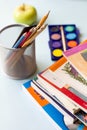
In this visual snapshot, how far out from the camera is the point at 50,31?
899 millimetres

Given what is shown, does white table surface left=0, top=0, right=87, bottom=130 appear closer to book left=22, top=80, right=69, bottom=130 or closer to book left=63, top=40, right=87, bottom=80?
book left=22, top=80, right=69, bottom=130

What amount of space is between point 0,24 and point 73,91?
42cm

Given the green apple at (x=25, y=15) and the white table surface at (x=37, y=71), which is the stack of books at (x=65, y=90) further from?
the green apple at (x=25, y=15)

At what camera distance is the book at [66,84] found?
62cm

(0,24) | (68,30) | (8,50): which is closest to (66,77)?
(8,50)

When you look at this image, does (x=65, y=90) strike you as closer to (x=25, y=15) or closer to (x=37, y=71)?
(x=37, y=71)

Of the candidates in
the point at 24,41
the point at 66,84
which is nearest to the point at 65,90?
the point at 66,84

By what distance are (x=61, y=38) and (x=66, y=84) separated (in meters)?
0.24

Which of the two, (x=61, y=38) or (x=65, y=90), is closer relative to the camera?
(x=65, y=90)

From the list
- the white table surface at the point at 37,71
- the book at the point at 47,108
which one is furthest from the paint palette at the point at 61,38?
the book at the point at 47,108

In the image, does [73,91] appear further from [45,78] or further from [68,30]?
[68,30]

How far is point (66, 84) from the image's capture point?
26.0 inches

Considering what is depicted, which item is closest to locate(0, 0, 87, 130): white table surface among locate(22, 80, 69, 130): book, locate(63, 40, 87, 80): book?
locate(22, 80, 69, 130): book

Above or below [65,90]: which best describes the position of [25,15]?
above
